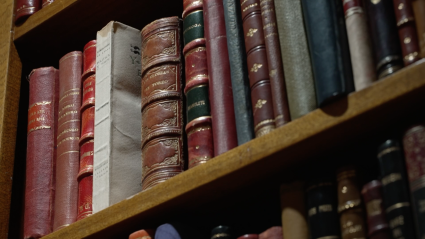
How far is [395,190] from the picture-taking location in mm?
746

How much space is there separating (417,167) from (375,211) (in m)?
0.07

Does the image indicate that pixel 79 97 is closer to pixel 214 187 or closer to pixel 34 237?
pixel 34 237

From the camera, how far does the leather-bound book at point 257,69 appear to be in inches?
34.9

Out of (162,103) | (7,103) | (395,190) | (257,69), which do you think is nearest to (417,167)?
(395,190)

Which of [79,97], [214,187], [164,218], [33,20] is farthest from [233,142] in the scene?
[33,20]

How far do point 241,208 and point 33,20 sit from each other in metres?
0.59

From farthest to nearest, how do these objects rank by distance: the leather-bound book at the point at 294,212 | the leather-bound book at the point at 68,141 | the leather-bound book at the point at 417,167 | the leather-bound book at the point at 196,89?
the leather-bound book at the point at 68,141, the leather-bound book at the point at 196,89, the leather-bound book at the point at 294,212, the leather-bound book at the point at 417,167

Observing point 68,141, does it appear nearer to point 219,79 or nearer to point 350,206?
point 219,79

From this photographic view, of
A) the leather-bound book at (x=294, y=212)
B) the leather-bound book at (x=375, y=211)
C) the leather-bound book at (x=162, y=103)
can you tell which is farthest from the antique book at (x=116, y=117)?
the leather-bound book at (x=375, y=211)

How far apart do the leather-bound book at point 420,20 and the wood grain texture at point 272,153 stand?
4 centimetres

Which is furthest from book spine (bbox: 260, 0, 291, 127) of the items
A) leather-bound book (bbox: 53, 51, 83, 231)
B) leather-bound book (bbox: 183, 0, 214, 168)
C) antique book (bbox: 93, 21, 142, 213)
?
leather-bound book (bbox: 53, 51, 83, 231)

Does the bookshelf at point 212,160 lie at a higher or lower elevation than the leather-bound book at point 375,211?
higher

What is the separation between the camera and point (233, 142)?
93 cm

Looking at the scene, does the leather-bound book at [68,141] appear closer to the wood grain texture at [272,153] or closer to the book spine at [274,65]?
the wood grain texture at [272,153]
